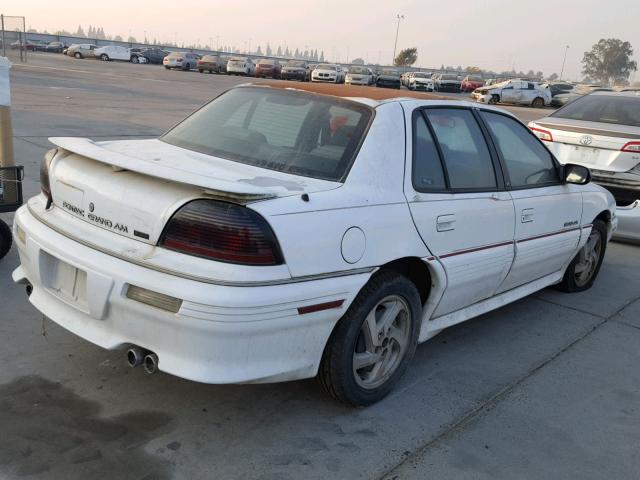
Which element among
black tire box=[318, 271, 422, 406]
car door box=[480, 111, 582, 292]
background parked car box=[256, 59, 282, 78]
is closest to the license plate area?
black tire box=[318, 271, 422, 406]

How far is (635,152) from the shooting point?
23.3 ft

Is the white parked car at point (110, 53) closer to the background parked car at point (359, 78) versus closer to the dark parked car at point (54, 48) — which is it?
the dark parked car at point (54, 48)

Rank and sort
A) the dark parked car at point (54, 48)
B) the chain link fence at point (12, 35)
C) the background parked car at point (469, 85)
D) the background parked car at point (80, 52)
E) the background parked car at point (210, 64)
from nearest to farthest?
the chain link fence at point (12, 35), the background parked car at point (210, 64), the background parked car at point (80, 52), the background parked car at point (469, 85), the dark parked car at point (54, 48)

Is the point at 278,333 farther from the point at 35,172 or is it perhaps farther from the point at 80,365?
the point at 35,172

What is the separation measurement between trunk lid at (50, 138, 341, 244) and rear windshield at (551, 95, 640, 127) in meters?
6.14

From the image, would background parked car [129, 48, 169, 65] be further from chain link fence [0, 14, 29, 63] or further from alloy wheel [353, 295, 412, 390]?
alloy wheel [353, 295, 412, 390]

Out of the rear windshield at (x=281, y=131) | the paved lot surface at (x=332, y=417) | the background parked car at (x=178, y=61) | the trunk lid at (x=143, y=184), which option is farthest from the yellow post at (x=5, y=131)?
the background parked car at (x=178, y=61)

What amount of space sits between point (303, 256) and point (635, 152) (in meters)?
5.70

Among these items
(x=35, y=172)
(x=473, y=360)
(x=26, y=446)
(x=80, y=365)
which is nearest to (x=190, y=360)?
(x=26, y=446)

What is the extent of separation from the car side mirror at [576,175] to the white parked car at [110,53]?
56.1 metres

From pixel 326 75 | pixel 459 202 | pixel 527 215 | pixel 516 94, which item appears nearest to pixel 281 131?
pixel 459 202

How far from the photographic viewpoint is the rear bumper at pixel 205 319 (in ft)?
8.52

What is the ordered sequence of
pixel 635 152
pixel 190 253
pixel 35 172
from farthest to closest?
pixel 35 172 → pixel 635 152 → pixel 190 253

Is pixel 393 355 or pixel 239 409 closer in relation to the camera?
pixel 239 409
